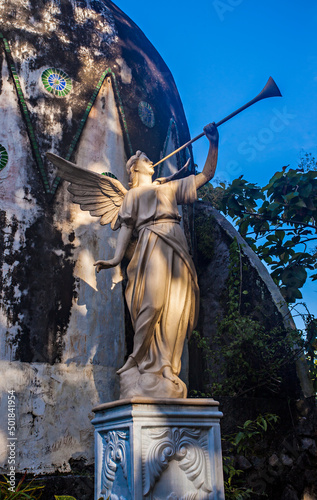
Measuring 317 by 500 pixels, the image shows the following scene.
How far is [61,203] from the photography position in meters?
5.82

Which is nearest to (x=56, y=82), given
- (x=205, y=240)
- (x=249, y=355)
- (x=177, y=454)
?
(x=205, y=240)

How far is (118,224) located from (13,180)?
174cm

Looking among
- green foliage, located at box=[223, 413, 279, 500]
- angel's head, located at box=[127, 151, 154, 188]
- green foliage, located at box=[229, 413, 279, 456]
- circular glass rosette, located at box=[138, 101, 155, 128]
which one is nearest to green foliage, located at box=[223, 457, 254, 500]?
green foliage, located at box=[223, 413, 279, 500]

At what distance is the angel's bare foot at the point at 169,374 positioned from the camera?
3.79 meters

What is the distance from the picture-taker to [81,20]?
6.75 m

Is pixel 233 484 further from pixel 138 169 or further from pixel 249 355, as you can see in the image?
pixel 138 169

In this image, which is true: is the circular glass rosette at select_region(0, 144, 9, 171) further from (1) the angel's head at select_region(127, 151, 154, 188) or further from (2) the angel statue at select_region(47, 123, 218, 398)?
(1) the angel's head at select_region(127, 151, 154, 188)

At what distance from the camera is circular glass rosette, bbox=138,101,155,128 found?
6980 millimetres

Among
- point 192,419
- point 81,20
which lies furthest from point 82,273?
point 81,20

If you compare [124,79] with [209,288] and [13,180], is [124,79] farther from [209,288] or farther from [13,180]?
[209,288]

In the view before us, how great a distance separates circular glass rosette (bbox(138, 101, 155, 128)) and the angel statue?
7.68 ft

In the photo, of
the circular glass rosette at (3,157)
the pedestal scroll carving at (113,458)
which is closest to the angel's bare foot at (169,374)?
the pedestal scroll carving at (113,458)

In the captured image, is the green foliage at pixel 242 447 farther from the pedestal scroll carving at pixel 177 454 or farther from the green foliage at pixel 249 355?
the pedestal scroll carving at pixel 177 454

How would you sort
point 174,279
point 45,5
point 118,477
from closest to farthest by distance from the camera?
point 118,477 → point 174,279 → point 45,5
